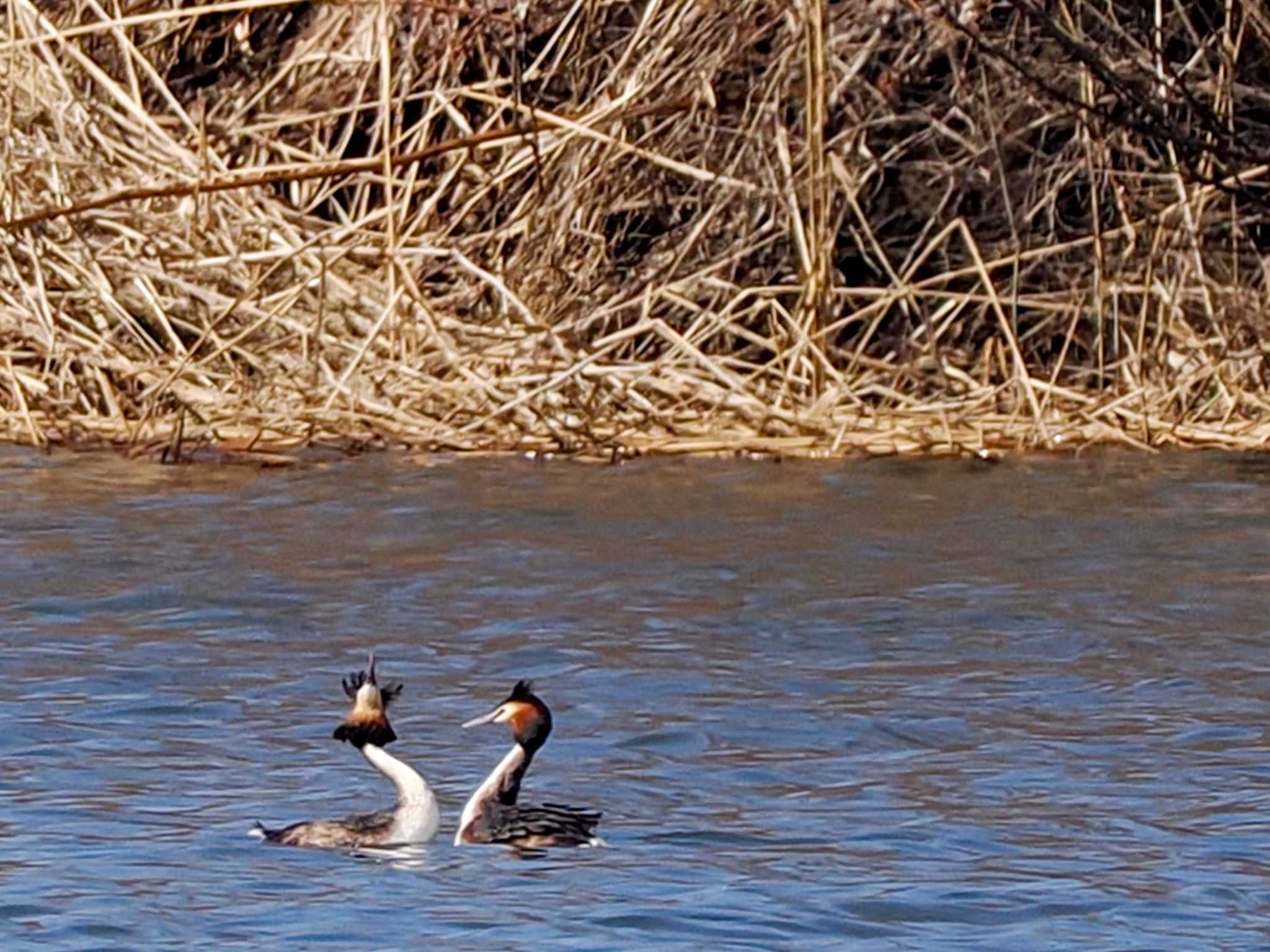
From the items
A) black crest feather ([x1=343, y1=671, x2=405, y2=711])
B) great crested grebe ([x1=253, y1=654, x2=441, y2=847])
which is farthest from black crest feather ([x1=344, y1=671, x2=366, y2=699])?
great crested grebe ([x1=253, y1=654, x2=441, y2=847])

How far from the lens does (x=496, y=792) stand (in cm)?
529

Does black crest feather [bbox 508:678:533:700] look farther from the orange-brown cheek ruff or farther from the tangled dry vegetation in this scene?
the tangled dry vegetation

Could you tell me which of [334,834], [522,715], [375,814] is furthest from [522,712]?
[334,834]

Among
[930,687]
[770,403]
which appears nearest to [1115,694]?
[930,687]

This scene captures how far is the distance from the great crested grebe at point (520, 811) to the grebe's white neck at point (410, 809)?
8cm

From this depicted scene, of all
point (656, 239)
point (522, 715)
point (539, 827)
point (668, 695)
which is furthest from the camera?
point (656, 239)

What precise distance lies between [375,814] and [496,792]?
212mm

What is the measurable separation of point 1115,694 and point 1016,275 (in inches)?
186

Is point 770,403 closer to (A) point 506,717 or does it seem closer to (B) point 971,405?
(B) point 971,405

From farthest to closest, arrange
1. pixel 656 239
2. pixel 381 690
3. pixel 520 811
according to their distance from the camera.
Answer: pixel 656 239
pixel 381 690
pixel 520 811

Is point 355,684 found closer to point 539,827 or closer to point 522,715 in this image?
point 522,715

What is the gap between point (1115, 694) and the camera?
6.67 metres

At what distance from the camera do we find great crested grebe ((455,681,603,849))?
5113mm

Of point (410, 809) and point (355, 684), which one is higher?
point (355, 684)
